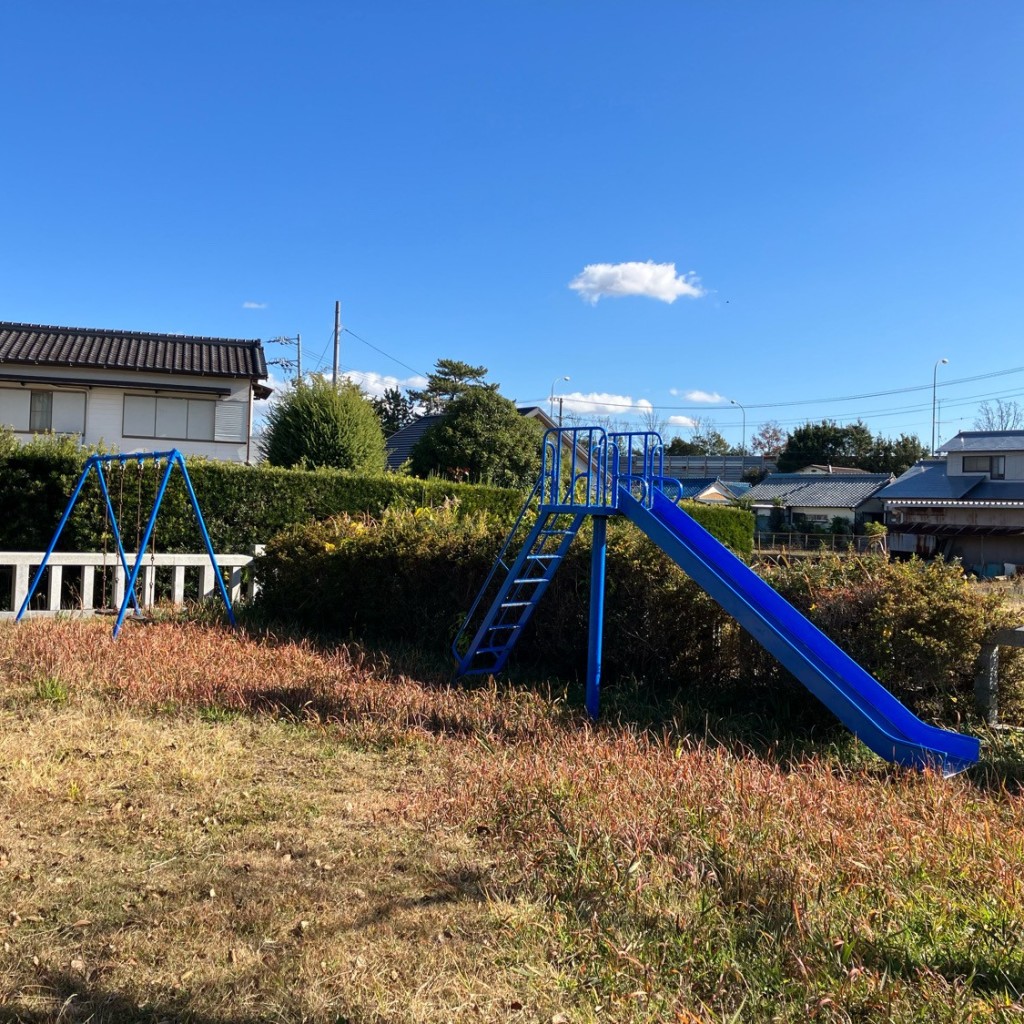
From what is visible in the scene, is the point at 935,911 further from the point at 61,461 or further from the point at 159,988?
the point at 61,461

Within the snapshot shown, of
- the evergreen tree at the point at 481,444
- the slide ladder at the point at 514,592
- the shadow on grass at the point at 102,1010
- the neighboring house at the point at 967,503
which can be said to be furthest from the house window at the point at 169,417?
the shadow on grass at the point at 102,1010

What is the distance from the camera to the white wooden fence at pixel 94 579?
10484mm

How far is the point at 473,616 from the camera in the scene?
344 inches

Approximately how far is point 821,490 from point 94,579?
50.9 metres

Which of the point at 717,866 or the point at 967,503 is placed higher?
the point at 967,503

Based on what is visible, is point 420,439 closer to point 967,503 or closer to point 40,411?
point 40,411

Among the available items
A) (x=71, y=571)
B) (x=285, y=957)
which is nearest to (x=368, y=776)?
(x=285, y=957)

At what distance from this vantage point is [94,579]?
37.5 ft

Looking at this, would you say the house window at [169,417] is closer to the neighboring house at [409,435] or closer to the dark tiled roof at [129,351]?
the dark tiled roof at [129,351]

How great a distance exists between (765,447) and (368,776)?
8653 centimetres

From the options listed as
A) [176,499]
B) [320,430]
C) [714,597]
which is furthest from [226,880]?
[320,430]

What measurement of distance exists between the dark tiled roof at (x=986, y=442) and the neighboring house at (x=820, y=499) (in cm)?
504

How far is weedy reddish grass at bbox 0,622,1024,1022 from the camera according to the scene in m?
2.86

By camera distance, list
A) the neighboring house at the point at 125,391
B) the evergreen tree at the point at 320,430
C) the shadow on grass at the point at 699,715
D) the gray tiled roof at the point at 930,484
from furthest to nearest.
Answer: the gray tiled roof at the point at 930,484
the neighboring house at the point at 125,391
the evergreen tree at the point at 320,430
the shadow on grass at the point at 699,715
